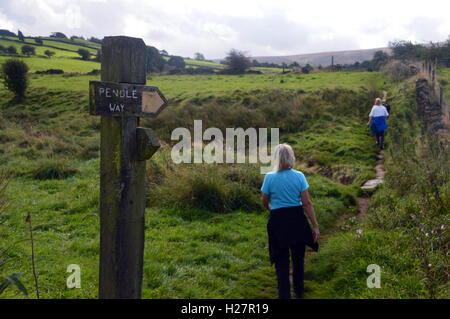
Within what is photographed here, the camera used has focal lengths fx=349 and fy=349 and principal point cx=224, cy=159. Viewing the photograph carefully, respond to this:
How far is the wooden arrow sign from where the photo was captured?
→ 279 cm

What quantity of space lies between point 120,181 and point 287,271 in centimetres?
225

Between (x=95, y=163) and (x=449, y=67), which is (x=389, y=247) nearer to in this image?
(x=95, y=163)

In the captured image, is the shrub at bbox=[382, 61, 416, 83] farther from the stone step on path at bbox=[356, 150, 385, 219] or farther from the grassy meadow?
the stone step on path at bbox=[356, 150, 385, 219]

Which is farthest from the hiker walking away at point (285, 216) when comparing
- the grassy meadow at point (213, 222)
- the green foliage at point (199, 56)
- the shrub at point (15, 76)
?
the green foliage at point (199, 56)

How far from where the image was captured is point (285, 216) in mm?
4055

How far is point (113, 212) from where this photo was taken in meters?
2.92

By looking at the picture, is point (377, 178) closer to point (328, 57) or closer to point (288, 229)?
point (288, 229)

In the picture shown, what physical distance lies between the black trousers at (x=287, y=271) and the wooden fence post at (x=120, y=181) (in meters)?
1.75

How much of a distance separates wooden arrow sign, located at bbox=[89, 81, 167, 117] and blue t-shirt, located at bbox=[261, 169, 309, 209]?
173 centimetres

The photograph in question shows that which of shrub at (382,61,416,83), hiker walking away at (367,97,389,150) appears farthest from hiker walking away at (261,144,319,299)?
shrub at (382,61,416,83)

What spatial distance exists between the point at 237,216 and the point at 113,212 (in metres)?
4.29

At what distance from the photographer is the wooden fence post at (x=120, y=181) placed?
2.88 metres

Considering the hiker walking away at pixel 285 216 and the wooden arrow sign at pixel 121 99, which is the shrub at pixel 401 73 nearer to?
the hiker walking away at pixel 285 216

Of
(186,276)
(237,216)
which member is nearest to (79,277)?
(186,276)
